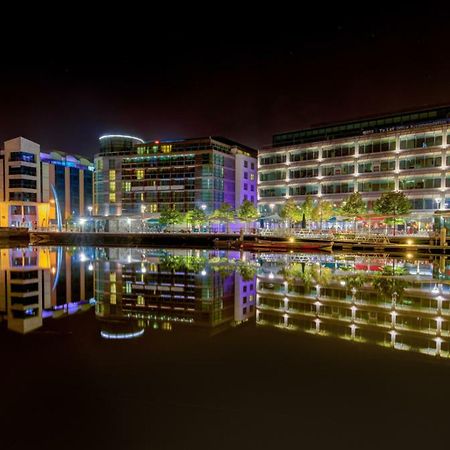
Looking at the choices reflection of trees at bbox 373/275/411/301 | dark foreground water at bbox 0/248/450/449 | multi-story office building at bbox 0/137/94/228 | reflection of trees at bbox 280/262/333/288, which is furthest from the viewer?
multi-story office building at bbox 0/137/94/228

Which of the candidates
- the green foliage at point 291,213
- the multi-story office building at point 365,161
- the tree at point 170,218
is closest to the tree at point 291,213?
the green foliage at point 291,213

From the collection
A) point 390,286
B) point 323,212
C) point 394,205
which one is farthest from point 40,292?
point 323,212

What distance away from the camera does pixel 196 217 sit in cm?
7731

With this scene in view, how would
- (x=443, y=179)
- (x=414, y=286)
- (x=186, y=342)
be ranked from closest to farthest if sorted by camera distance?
(x=186, y=342)
(x=414, y=286)
(x=443, y=179)

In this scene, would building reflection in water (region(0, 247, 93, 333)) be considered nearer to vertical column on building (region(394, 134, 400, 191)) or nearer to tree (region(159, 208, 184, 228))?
tree (region(159, 208, 184, 228))

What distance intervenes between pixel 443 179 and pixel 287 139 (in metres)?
32.5

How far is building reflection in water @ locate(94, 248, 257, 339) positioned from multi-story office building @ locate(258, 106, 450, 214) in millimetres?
45792

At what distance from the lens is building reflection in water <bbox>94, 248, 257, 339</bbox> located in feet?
44.0

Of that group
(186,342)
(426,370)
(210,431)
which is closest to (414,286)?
(426,370)

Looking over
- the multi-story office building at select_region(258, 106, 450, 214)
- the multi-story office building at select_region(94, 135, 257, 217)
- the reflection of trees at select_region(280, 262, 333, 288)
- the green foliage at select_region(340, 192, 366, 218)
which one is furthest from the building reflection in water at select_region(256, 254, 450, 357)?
the multi-story office building at select_region(94, 135, 257, 217)

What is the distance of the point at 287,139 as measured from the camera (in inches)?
3268

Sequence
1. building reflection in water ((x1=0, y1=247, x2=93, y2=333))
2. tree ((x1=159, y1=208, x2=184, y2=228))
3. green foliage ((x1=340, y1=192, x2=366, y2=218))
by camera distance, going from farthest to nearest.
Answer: tree ((x1=159, y1=208, x2=184, y2=228))
green foliage ((x1=340, y1=192, x2=366, y2=218))
building reflection in water ((x1=0, y1=247, x2=93, y2=333))

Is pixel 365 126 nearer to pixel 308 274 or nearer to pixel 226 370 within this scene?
pixel 308 274

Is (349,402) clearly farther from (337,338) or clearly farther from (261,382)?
(337,338)
